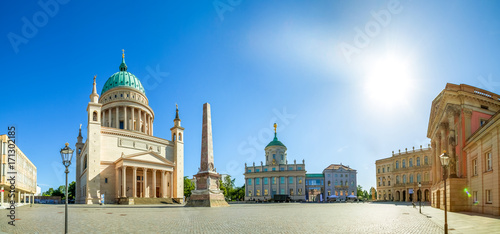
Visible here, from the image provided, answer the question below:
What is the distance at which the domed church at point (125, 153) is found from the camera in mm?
61250

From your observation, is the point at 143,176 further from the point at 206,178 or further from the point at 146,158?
the point at 206,178

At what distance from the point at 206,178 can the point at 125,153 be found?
32833mm

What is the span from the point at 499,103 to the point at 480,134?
28.4 ft

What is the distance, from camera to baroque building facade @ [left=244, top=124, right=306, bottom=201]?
103 meters

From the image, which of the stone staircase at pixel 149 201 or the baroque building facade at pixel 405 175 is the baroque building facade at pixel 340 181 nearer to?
the baroque building facade at pixel 405 175

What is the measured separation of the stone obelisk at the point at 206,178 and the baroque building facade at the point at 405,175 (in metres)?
55.3

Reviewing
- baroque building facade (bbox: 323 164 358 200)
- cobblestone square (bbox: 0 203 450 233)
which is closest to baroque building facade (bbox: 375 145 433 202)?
baroque building facade (bbox: 323 164 358 200)

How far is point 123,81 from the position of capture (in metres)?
86.4

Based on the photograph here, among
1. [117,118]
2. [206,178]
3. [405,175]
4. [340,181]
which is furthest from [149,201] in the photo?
[340,181]

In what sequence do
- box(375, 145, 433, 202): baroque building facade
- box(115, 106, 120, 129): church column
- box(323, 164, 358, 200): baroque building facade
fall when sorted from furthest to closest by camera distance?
box(323, 164, 358, 200): baroque building facade < box(375, 145, 433, 202): baroque building facade < box(115, 106, 120, 129): church column

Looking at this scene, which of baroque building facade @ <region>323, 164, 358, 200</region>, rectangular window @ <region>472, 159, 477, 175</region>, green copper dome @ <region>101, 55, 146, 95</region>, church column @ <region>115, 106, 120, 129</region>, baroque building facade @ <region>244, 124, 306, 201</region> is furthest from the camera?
baroque building facade @ <region>323, 164, 358, 200</region>

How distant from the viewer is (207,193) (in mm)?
40938

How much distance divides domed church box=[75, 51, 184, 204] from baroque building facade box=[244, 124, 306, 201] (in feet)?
114

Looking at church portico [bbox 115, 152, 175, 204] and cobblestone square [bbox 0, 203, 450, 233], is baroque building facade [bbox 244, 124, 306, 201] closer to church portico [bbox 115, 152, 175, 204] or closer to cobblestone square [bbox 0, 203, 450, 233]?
church portico [bbox 115, 152, 175, 204]
